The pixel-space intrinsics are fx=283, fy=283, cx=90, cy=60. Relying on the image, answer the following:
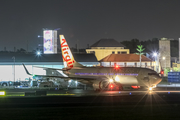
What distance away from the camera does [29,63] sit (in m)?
94.7

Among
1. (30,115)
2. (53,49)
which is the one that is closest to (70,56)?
(30,115)

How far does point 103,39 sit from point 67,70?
11477cm

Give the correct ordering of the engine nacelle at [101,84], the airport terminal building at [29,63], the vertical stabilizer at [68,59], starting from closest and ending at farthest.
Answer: the engine nacelle at [101,84], the vertical stabilizer at [68,59], the airport terminal building at [29,63]

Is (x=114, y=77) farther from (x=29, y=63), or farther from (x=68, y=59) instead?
(x=29, y=63)

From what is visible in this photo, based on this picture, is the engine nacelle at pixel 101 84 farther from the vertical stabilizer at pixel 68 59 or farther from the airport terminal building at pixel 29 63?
Answer: the airport terminal building at pixel 29 63

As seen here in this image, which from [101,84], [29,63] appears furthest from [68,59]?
[29,63]

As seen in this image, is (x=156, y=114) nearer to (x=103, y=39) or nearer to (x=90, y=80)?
(x=90, y=80)

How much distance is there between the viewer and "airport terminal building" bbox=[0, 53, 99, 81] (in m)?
88.6

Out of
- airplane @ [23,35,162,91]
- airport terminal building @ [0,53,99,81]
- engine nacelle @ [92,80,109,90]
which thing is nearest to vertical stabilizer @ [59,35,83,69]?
airplane @ [23,35,162,91]

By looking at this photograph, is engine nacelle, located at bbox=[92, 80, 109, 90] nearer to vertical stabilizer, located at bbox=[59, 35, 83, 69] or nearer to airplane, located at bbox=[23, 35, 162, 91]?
airplane, located at bbox=[23, 35, 162, 91]

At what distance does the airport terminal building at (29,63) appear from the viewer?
8856cm

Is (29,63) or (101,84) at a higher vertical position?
(29,63)

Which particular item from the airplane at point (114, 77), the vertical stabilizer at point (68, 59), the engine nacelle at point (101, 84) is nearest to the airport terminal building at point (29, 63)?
the vertical stabilizer at point (68, 59)

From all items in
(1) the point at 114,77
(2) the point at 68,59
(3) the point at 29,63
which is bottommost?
(1) the point at 114,77
